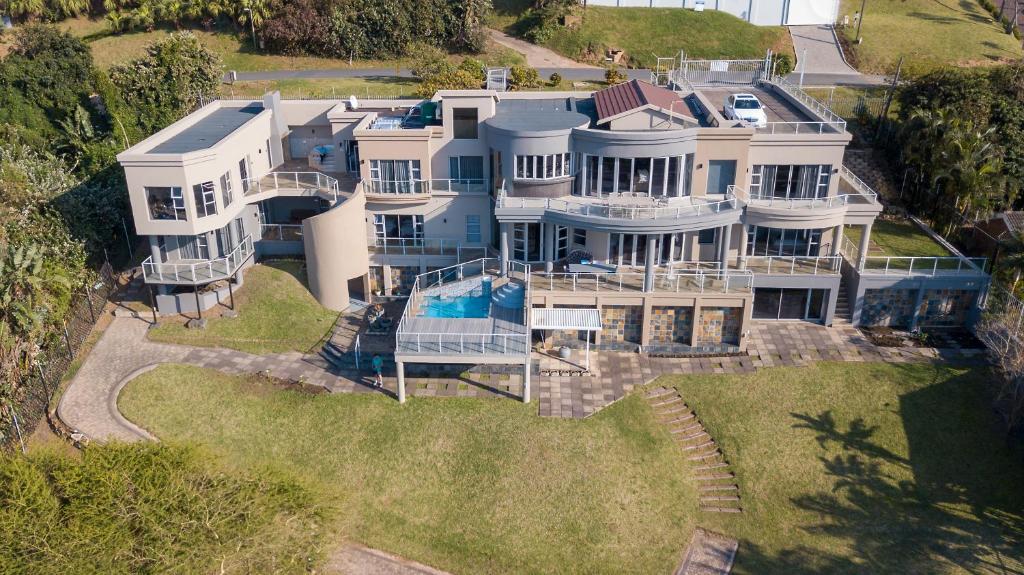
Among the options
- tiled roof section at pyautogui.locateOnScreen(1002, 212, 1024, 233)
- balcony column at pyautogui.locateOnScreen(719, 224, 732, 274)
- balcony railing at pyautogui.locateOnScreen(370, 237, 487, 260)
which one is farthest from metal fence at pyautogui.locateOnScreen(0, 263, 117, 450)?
tiled roof section at pyautogui.locateOnScreen(1002, 212, 1024, 233)

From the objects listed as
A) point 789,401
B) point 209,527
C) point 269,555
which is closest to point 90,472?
point 209,527

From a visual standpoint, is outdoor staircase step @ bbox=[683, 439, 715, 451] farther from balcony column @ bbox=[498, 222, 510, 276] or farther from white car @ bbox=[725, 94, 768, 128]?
white car @ bbox=[725, 94, 768, 128]

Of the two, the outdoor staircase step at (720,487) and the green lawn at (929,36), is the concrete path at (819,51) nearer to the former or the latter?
the green lawn at (929,36)

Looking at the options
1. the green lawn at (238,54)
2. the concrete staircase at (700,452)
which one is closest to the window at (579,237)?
the concrete staircase at (700,452)

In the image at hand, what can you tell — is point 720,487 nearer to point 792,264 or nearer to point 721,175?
point 792,264

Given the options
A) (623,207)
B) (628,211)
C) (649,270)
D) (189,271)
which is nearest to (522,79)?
(623,207)

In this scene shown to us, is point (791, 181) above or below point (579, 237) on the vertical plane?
above

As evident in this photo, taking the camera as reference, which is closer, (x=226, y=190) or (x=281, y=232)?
(x=226, y=190)

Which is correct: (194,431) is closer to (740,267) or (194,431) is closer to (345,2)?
(740,267)
